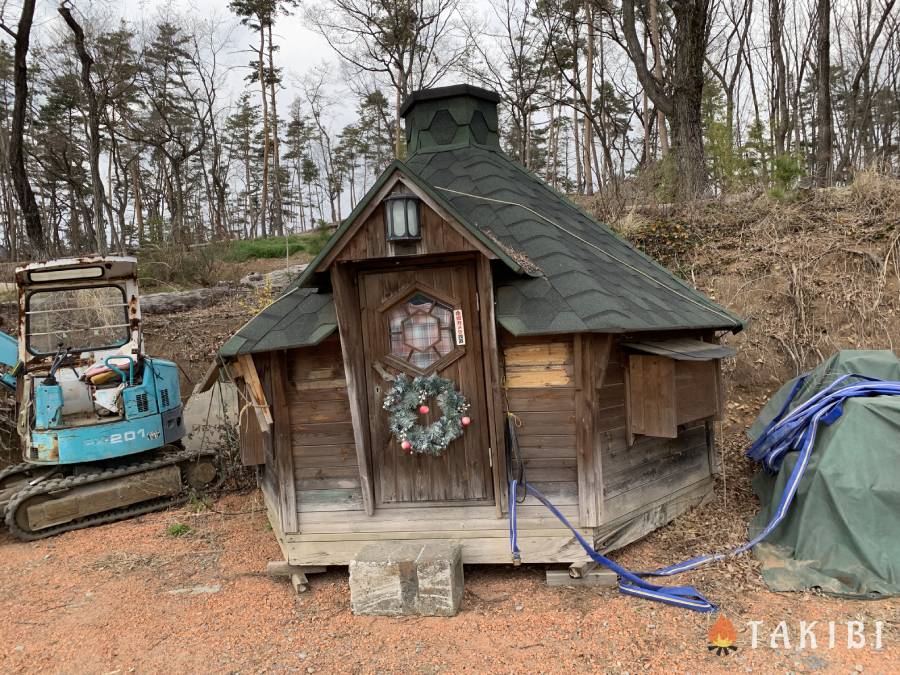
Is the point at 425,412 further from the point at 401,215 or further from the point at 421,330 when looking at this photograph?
the point at 401,215

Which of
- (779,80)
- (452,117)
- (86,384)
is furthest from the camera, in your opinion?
(779,80)

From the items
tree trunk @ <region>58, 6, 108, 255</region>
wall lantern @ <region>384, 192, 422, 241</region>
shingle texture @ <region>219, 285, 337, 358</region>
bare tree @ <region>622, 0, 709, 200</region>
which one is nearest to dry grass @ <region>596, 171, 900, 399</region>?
bare tree @ <region>622, 0, 709, 200</region>

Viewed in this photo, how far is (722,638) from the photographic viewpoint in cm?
355

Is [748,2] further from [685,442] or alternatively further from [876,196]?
[685,442]

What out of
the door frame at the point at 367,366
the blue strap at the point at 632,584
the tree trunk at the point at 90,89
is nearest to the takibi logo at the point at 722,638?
the blue strap at the point at 632,584

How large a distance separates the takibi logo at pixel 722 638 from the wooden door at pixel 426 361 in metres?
1.82

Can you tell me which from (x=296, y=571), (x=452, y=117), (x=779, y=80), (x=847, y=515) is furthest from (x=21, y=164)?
(x=779, y=80)

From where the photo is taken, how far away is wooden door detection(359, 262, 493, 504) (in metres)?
4.70

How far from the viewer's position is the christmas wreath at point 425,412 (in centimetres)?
459

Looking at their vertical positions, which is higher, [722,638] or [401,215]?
[401,215]

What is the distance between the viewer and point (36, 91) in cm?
2211

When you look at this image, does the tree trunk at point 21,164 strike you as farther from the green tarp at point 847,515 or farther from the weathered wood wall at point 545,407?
the green tarp at point 847,515

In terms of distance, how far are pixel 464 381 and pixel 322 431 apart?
1315 millimetres

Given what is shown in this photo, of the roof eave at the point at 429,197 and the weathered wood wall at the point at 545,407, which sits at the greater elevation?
the roof eave at the point at 429,197
